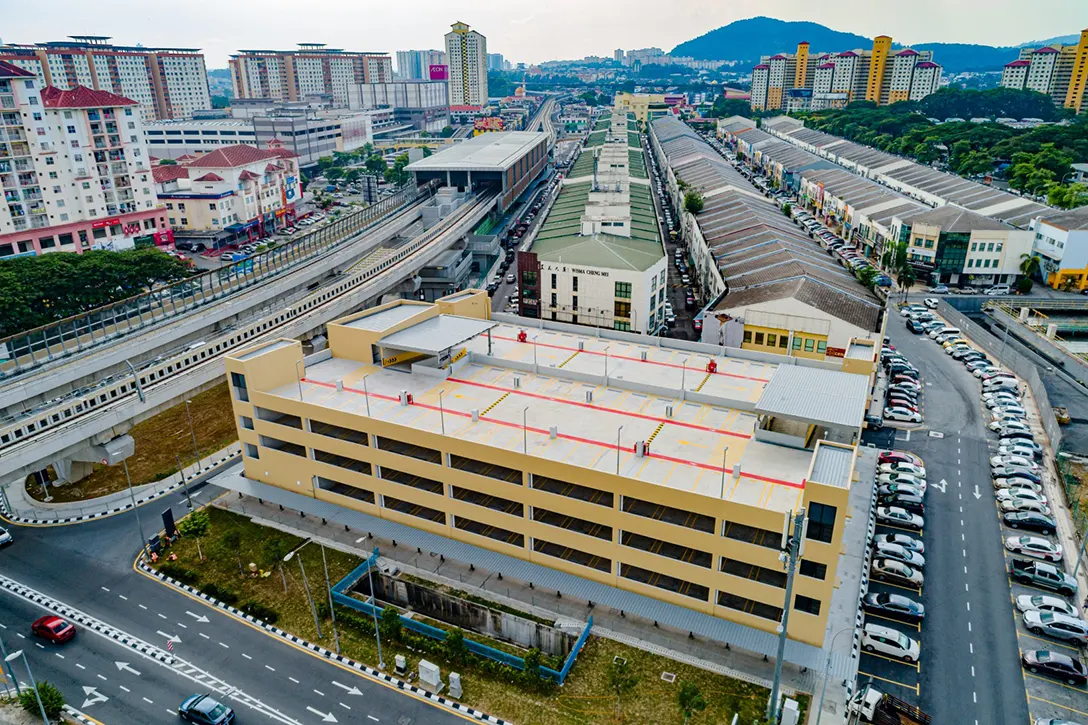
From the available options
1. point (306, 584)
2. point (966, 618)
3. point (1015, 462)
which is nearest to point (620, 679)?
point (306, 584)

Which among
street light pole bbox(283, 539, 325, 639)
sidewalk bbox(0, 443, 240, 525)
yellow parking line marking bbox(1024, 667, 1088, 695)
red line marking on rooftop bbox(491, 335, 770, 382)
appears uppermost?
red line marking on rooftop bbox(491, 335, 770, 382)

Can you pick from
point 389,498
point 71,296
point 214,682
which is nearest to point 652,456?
point 389,498

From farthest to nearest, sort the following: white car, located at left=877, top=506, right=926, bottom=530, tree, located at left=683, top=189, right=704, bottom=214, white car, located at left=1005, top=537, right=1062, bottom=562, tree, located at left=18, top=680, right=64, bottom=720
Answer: tree, located at left=683, top=189, right=704, bottom=214 → white car, located at left=877, top=506, right=926, bottom=530 → white car, located at left=1005, top=537, right=1062, bottom=562 → tree, located at left=18, top=680, right=64, bottom=720

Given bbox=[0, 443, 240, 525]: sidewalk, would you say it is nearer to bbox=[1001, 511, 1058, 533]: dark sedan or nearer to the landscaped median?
the landscaped median

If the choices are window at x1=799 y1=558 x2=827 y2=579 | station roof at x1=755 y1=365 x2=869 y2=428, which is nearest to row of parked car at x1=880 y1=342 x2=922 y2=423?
station roof at x1=755 y1=365 x2=869 y2=428

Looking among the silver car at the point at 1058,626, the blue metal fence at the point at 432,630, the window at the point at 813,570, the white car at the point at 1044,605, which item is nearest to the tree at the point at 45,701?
the blue metal fence at the point at 432,630

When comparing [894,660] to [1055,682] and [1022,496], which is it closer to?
[1055,682]

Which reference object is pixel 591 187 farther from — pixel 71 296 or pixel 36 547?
pixel 36 547

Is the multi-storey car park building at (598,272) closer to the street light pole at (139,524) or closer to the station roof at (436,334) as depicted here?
the station roof at (436,334)
